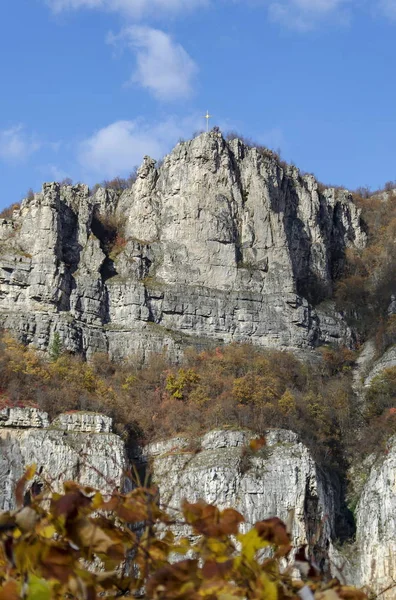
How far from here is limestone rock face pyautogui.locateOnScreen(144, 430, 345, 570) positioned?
38438 millimetres

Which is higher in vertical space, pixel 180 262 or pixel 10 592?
pixel 180 262

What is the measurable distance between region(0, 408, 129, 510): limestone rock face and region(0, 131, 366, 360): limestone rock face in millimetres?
8528

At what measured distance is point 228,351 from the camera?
50594mm

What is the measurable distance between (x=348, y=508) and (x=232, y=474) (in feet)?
21.5

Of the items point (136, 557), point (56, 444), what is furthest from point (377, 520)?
point (136, 557)

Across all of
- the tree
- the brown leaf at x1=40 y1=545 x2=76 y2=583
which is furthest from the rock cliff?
the brown leaf at x1=40 y1=545 x2=76 y2=583

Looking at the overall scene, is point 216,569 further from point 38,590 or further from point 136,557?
point 38,590

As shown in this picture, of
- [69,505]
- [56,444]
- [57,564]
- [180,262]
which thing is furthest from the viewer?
[180,262]

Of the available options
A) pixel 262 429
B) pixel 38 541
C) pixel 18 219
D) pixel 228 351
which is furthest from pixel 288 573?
pixel 18 219

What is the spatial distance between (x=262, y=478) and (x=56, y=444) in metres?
8.80

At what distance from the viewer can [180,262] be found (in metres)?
55.9

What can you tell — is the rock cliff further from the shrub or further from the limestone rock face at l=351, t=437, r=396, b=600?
the shrub

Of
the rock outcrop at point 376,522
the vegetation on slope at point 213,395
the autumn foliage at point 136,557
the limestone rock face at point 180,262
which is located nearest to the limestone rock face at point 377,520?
the rock outcrop at point 376,522

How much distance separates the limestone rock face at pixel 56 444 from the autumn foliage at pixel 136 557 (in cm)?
3492
